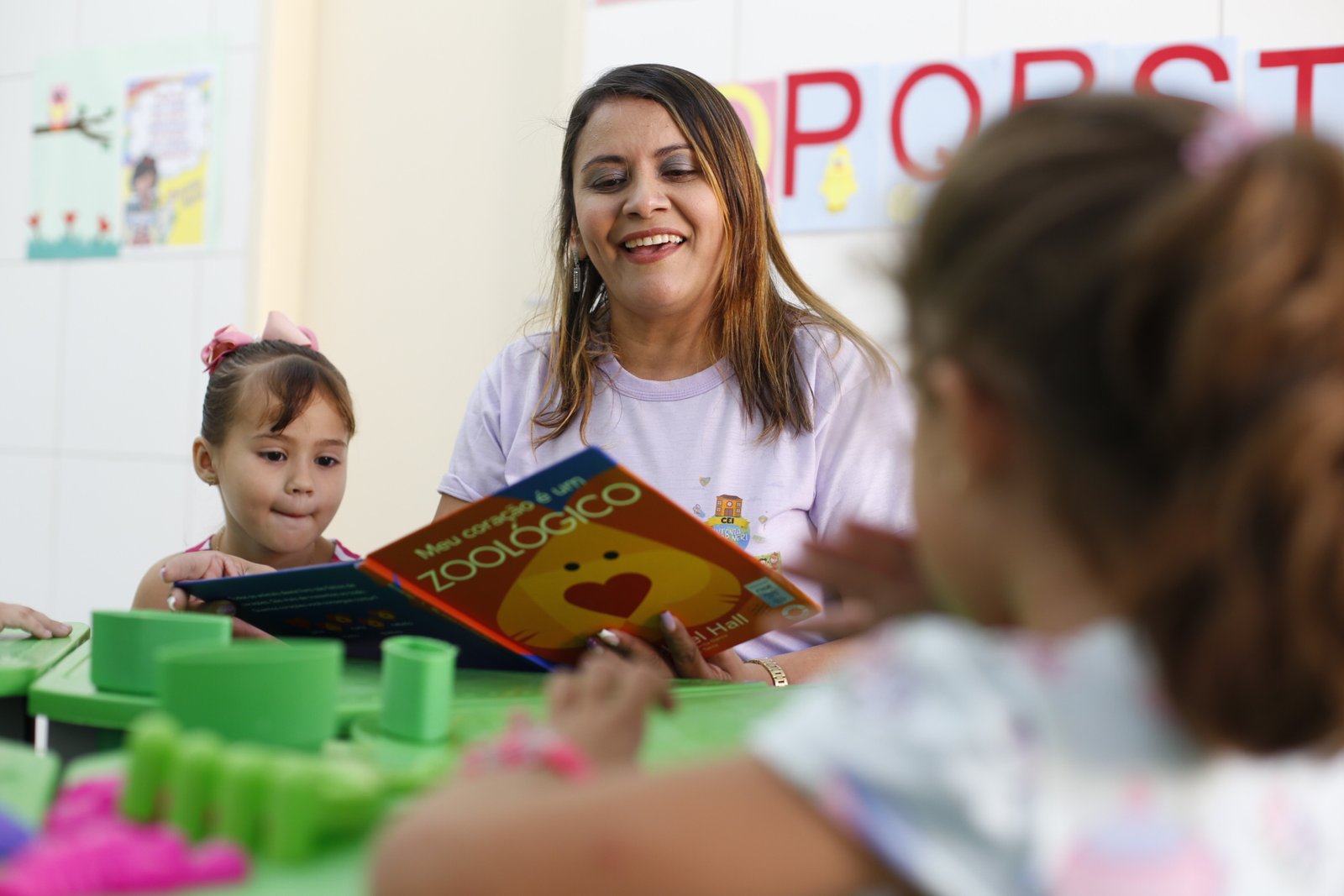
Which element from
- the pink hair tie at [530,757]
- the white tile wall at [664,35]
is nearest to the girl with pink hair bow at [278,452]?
the pink hair tie at [530,757]

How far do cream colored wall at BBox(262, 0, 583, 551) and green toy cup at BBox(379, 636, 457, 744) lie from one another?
229cm

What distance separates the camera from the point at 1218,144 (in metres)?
0.43

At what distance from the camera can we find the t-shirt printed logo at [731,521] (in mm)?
1426

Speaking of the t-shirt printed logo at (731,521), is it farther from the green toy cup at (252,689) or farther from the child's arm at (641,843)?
the child's arm at (641,843)

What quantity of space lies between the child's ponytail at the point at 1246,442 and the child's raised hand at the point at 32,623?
1.08 meters

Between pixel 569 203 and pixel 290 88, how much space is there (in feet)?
6.33

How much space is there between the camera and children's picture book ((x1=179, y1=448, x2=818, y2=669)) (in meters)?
0.86

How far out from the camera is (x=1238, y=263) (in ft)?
1.34

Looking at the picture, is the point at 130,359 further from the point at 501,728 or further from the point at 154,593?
the point at 501,728

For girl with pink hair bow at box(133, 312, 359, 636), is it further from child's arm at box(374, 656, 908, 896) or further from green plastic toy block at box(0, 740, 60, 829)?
child's arm at box(374, 656, 908, 896)

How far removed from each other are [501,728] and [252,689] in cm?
20

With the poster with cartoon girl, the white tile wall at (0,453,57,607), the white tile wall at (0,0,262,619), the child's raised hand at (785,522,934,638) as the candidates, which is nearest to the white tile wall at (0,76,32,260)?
the white tile wall at (0,0,262,619)

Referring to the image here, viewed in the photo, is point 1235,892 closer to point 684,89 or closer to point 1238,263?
point 1238,263

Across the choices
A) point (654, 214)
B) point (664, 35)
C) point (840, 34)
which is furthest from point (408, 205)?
point (654, 214)
